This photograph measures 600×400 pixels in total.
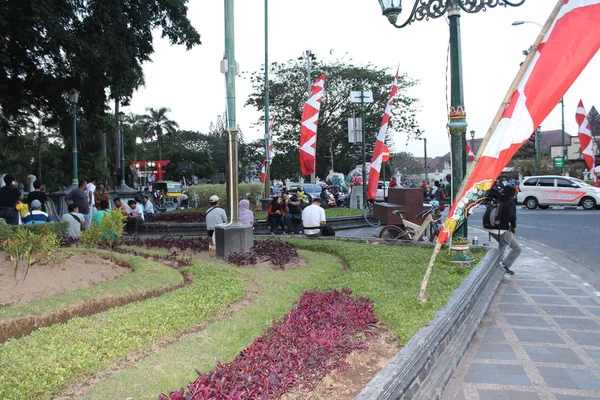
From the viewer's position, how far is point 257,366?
10.3ft

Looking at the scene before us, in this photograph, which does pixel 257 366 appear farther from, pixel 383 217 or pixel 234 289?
pixel 383 217

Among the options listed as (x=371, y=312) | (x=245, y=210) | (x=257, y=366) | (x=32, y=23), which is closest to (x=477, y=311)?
(x=371, y=312)

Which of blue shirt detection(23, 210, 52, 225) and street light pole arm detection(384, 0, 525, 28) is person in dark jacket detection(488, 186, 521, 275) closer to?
street light pole arm detection(384, 0, 525, 28)

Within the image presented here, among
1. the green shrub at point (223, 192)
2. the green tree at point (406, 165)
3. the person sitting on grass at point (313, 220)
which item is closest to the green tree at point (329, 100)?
the green shrub at point (223, 192)

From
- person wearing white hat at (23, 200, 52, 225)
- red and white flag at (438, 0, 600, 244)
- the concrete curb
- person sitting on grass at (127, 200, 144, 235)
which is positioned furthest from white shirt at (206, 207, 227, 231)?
red and white flag at (438, 0, 600, 244)

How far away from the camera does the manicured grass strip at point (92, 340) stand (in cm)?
322

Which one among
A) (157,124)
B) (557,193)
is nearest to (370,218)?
(557,193)

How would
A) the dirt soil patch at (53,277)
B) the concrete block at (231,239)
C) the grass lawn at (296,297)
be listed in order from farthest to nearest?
the concrete block at (231,239) → the dirt soil patch at (53,277) → the grass lawn at (296,297)

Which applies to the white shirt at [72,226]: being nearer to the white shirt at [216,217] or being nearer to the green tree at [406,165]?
the white shirt at [216,217]

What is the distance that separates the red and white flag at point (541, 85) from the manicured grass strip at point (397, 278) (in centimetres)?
82

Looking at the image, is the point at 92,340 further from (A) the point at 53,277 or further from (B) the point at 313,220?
(B) the point at 313,220

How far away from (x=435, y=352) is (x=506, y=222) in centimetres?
505

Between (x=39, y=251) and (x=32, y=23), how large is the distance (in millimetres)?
8606

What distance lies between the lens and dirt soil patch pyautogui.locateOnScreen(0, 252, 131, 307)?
539cm
